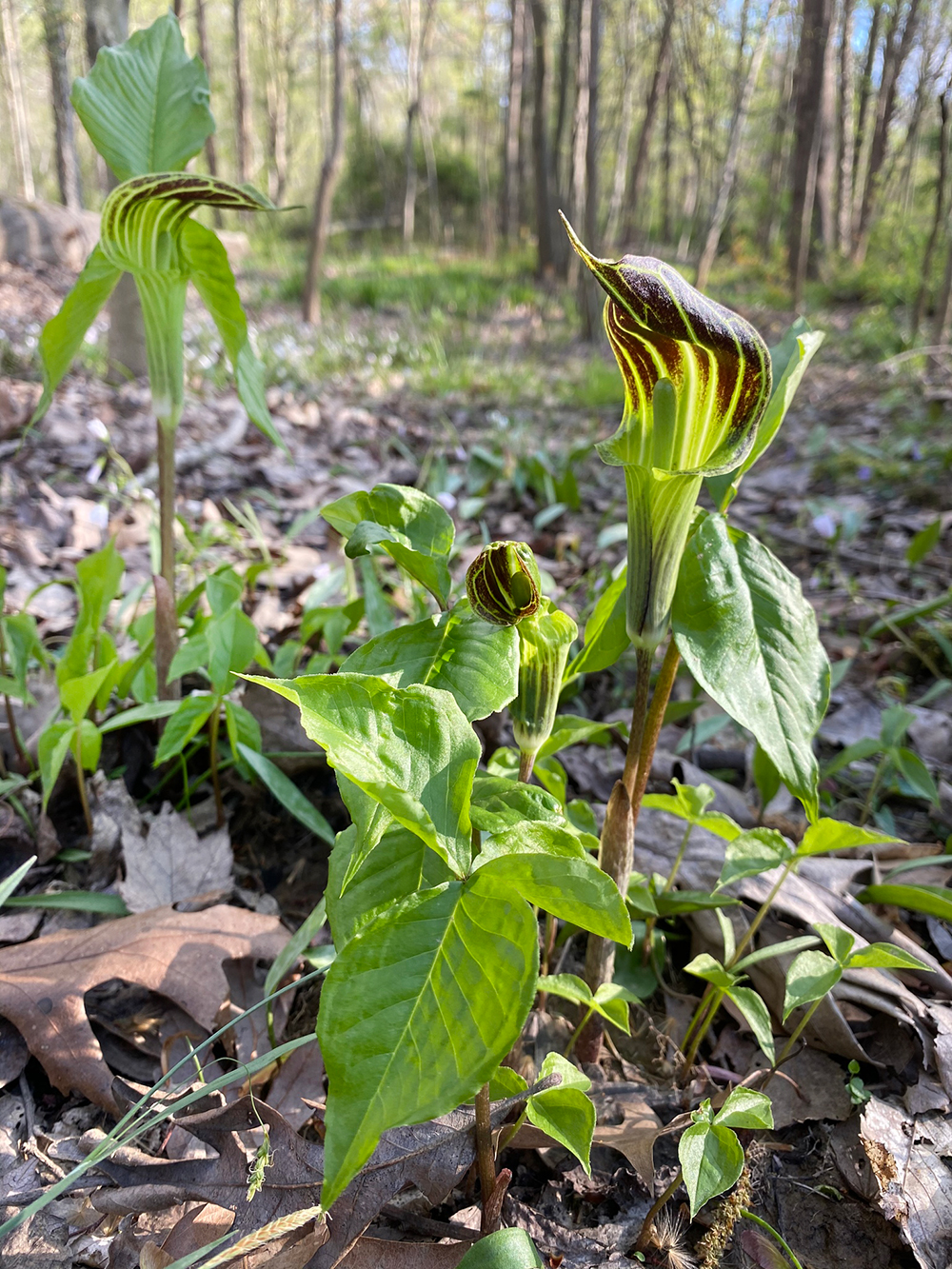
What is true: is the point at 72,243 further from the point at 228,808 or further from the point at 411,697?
the point at 411,697

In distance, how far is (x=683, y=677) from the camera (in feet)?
6.94

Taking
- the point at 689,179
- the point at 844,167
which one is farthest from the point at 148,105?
the point at 689,179

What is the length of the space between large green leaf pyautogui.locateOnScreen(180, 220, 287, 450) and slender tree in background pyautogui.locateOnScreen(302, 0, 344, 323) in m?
6.74

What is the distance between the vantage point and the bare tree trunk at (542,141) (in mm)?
10398

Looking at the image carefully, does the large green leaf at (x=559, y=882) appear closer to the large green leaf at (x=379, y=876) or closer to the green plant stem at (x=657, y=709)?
the large green leaf at (x=379, y=876)

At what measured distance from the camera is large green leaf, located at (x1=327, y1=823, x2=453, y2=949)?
0.74 meters

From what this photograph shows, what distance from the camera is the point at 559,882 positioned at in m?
0.66

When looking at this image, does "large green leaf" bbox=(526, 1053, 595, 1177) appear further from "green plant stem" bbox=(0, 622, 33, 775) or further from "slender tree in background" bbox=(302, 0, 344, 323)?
"slender tree in background" bbox=(302, 0, 344, 323)

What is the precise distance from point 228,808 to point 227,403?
376cm

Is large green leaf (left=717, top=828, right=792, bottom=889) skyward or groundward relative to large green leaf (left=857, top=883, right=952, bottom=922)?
skyward

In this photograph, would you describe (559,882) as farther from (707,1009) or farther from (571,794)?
(571,794)

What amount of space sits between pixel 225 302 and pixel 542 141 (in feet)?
40.1

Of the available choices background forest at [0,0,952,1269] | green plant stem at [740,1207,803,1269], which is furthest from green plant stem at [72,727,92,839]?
green plant stem at [740,1207,803,1269]

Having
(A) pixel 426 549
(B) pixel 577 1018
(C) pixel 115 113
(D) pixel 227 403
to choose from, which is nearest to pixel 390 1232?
(B) pixel 577 1018
